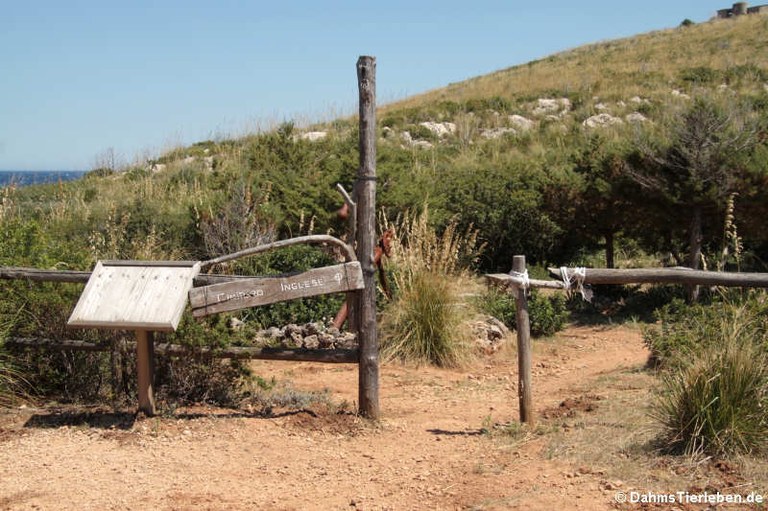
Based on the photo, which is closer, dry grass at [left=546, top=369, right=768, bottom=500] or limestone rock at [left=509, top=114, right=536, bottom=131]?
dry grass at [left=546, top=369, right=768, bottom=500]

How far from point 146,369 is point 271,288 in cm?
106

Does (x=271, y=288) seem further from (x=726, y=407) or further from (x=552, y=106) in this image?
(x=552, y=106)

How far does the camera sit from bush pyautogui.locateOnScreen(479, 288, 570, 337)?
31.3 ft

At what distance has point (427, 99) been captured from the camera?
34.9 meters

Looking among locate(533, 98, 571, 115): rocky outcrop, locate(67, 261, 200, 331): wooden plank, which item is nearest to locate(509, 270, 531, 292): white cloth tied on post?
locate(67, 261, 200, 331): wooden plank

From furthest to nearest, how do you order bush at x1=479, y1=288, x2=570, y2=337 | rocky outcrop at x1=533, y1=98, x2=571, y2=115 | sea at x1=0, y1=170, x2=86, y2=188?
rocky outcrop at x1=533, y1=98, x2=571, y2=115 → sea at x1=0, y1=170, x2=86, y2=188 → bush at x1=479, y1=288, x2=570, y2=337

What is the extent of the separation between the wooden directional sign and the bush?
3.99 meters

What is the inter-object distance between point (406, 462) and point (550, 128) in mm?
20886

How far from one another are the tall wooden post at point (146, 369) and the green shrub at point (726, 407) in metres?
3.60

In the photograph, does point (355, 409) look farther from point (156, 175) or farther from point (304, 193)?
point (156, 175)

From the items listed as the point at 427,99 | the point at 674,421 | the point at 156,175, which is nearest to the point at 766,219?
the point at 674,421

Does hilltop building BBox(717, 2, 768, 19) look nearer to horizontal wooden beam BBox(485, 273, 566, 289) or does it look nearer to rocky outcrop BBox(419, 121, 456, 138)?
rocky outcrop BBox(419, 121, 456, 138)

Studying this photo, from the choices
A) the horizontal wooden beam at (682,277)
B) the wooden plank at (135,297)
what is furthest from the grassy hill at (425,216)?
the horizontal wooden beam at (682,277)

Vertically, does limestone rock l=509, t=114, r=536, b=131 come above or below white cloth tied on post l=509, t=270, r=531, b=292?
above
